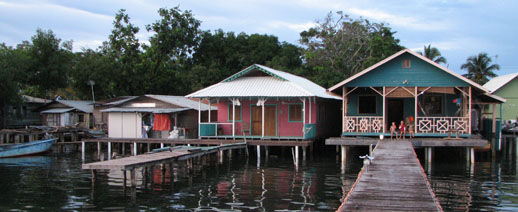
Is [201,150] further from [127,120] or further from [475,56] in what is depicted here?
[475,56]

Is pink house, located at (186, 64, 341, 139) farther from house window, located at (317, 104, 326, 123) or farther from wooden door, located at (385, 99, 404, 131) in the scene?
wooden door, located at (385, 99, 404, 131)

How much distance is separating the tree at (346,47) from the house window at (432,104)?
1459cm

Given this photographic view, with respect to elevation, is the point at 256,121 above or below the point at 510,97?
below

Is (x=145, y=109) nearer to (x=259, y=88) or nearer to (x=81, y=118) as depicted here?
(x=259, y=88)

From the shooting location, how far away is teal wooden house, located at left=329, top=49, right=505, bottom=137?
22266 millimetres

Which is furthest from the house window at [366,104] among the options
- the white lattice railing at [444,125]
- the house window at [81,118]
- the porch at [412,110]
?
the house window at [81,118]

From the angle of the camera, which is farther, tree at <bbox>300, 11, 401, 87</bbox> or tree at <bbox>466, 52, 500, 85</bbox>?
tree at <bbox>466, 52, 500, 85</bbox>

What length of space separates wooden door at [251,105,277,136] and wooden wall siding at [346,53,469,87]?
4777mm

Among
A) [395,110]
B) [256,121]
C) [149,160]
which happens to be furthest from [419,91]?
[149,160]

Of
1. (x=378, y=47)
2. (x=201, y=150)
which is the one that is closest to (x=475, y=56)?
(x=378, y=47)

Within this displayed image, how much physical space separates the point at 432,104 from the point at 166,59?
2720 centimetres

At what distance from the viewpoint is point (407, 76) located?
75.2ft

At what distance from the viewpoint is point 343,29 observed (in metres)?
43.0

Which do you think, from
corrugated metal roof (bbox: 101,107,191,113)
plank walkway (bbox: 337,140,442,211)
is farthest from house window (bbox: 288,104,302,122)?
plank walkway (bbox: 337,140,442,211)
